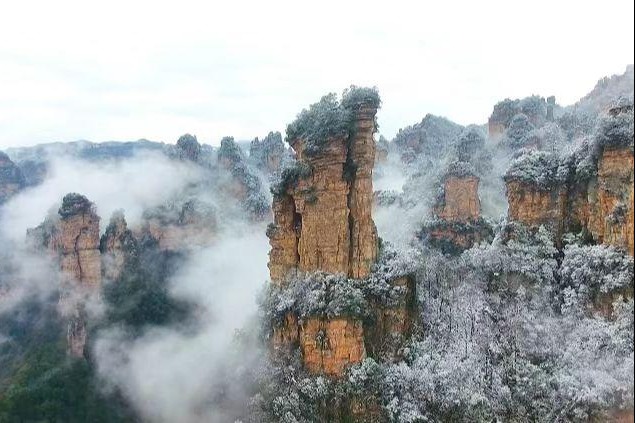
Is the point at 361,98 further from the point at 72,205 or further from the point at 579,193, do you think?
the point at 72,205

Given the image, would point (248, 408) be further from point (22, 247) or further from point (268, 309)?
point (22, 247)

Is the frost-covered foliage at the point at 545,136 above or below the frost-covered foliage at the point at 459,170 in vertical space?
above

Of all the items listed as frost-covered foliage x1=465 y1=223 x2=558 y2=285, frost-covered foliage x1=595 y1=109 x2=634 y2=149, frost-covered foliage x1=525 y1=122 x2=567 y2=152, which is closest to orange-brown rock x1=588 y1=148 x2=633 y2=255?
frost-covered foliage x1=595 y1=109 x2=634 y2=149

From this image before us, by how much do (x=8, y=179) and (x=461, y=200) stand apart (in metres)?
55.6

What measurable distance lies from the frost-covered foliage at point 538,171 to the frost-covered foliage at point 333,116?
8408mm

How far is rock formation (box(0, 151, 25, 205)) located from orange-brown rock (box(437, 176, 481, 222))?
53810mm

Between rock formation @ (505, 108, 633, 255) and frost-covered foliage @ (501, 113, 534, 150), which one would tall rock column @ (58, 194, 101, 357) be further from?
frost-covered foliage @ (501, 113, 534, 150)

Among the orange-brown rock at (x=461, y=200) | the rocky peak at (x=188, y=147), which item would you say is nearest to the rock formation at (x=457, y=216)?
the orange-brown rock at (x=461, y=200)

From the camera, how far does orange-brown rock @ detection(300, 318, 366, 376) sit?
30562mm

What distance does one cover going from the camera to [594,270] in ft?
90.8

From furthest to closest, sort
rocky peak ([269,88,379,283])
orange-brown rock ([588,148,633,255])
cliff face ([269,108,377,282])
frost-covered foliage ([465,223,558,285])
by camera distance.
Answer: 1. cliff face ([269,108,377,282])
2. rocky peak ([269,88,379,283])
3. frost-covered foliage ([465,223,558,285])
4. orange-brown rock ([588,148,633,255])

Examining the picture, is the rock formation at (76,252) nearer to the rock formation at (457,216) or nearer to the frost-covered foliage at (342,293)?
the frost-covered foliage at (342,293)

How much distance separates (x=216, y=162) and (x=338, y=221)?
1843 inches

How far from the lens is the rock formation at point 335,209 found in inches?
1248
